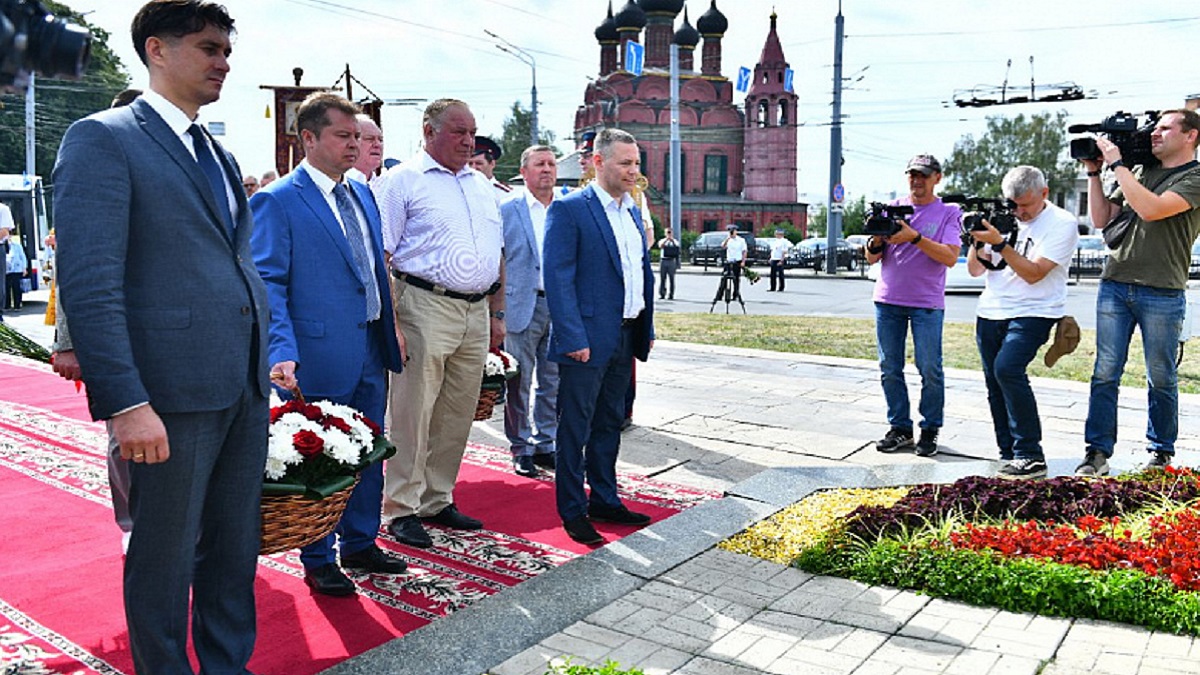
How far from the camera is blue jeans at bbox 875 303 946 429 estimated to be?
670 cm

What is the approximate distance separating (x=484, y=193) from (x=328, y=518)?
191cm

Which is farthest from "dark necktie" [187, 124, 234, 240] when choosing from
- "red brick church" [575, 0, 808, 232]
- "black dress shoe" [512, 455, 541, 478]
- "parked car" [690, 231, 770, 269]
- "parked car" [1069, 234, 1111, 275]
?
"red brick church" [575, 0, 808, 232]

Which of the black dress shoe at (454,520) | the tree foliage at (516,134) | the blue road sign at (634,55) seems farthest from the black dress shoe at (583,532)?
the tree foliage at (516,134)

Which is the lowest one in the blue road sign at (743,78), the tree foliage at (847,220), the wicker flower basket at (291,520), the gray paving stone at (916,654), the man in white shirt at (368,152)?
the gray paving stone at (916,654)

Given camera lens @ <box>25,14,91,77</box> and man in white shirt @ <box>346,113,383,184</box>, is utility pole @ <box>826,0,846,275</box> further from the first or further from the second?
camera lens @ <box>25,14,91,77</box>

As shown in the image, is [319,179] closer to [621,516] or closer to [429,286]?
[429,286]

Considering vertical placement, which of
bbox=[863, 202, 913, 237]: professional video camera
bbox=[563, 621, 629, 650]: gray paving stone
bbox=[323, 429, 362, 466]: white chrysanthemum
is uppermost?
bbox=[863, 202, 913, 237]: professional video camera

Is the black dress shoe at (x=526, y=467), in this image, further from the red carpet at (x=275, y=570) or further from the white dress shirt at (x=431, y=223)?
the white dress shirt at (x=431, y=223)

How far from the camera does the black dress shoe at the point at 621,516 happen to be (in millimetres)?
5059

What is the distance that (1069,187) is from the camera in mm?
68938

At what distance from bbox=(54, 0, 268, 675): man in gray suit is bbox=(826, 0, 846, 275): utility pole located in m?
35.5

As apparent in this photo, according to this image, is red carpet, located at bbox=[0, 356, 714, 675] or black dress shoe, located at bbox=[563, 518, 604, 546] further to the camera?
black dress shoe, located at bbox=[563, 518, 604, 546]

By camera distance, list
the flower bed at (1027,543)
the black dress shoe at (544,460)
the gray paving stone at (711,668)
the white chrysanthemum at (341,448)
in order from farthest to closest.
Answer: the black dress shoe at (544,460), the flower bed at (1027,543), the white chrysanthemum at (341,448), the gray paving stone at (711,668)

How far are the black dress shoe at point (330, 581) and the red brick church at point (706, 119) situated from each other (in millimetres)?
62253
